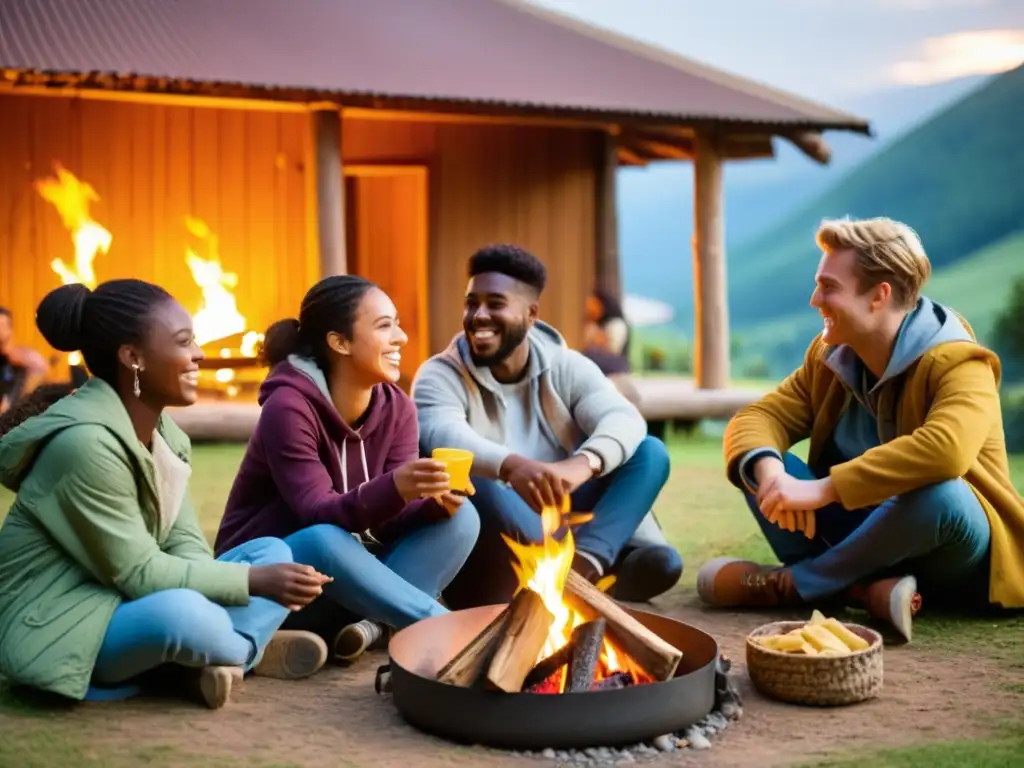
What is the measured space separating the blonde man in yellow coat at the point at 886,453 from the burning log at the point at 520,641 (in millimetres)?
1153

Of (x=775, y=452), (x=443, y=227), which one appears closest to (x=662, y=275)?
(x=443, y=227)

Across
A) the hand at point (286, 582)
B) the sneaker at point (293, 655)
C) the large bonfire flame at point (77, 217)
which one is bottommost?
the sneaker at point (293, 655)

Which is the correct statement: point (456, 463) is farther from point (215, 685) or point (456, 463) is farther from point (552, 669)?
point (215, 685)

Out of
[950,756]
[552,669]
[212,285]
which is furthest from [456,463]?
[212,285]

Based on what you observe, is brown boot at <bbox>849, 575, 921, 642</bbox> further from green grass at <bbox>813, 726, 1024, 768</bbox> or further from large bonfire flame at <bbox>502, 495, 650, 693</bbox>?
large bonfire flame at <bbox>502, 495, 650, 693</bbox>

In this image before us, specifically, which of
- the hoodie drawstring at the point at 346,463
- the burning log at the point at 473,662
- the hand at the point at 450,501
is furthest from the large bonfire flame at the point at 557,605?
the hoodie drawstring at the point at 346,463

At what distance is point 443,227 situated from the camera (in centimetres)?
1252

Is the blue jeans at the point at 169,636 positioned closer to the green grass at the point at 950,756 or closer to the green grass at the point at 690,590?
the green grass at the point at 690,590

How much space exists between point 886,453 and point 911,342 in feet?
1.46

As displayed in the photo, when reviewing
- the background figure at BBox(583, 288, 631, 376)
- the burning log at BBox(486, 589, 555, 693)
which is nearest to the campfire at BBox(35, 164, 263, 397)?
the background figure at BBox(583, 288, 631, 376)

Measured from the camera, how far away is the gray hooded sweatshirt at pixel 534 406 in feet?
15.7

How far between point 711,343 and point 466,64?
326cm

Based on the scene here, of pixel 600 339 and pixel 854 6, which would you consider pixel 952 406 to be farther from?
pixel 854 6

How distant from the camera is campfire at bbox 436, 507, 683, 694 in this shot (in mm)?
3395
